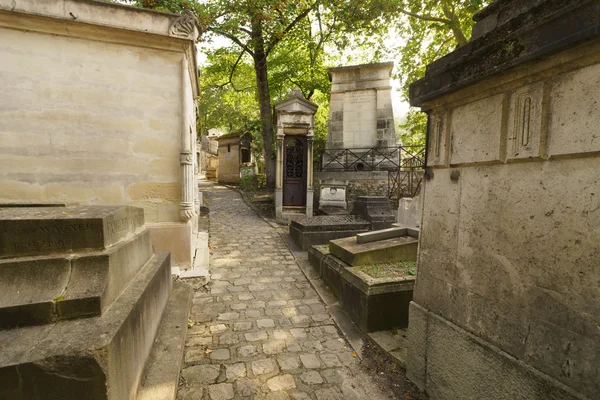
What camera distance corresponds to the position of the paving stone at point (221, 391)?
8.64 feet

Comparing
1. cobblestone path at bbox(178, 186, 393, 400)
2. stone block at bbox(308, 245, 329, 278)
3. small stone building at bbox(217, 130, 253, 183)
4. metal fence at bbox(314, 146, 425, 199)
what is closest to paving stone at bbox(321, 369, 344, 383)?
cobblestone path at bbox(178, 186, 393, 400)

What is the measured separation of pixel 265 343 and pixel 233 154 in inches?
778

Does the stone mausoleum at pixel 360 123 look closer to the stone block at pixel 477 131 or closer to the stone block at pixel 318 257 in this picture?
the stone block at pixel 318 257

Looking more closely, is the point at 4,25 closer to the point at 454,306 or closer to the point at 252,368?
the point at 252,368

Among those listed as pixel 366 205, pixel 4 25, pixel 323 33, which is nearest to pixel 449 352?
pixel 366 205

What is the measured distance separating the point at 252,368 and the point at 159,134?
13.4 ft

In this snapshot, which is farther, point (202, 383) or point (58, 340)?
point (202, 383)

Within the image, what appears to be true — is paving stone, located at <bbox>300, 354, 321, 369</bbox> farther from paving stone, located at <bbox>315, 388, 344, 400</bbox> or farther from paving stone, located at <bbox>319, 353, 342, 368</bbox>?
paving stone, located at <bbox>315, 388, 344, 400</bbox>

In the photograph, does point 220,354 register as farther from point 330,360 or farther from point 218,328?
point 330,360

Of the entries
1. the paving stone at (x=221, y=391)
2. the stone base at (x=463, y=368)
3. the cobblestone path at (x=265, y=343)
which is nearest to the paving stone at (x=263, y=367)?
the cobblestone path at (x=265, y=343)

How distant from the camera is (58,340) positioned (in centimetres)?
170

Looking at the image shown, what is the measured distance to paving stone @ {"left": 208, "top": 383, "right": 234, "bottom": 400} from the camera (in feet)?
8.64

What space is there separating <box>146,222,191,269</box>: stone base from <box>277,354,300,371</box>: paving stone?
9.38 ft

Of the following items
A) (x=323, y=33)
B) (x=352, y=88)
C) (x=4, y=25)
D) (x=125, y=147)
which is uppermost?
(x=323, y=33)
